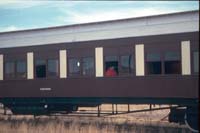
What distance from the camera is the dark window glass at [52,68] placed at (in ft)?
48.9

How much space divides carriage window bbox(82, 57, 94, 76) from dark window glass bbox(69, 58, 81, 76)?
0.25 metres

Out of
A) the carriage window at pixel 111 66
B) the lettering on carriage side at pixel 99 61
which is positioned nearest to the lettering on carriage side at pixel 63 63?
the lettering on carriage side at pixel 99 61

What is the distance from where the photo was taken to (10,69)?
15.9 meters

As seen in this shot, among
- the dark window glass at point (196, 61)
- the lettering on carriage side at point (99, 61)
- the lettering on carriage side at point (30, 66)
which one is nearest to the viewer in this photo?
the dark window glass at point (196, 61)

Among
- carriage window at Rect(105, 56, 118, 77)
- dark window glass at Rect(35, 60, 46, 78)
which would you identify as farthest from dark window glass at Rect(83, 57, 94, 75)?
dark window glass at Rect(35, 60, 46, 78)

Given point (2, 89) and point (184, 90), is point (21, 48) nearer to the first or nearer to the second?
point (2, 89)

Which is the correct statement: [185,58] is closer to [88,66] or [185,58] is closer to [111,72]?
[111,72]

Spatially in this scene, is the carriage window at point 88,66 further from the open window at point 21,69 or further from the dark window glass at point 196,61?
the dark window glass at point 196,61

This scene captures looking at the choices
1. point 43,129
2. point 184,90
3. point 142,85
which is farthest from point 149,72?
point 43,129

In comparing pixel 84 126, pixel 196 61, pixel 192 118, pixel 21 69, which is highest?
pixel 196 61

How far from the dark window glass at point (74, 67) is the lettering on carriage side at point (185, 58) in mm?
3920

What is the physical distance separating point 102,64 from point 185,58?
119 inches

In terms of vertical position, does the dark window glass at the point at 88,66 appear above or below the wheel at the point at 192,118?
above

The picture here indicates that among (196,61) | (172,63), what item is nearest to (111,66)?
(172,63)
